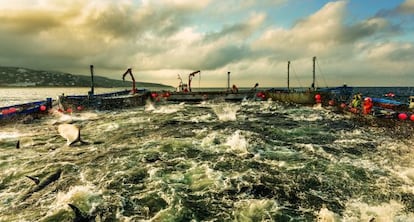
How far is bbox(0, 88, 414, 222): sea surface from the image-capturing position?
10898 millimetres

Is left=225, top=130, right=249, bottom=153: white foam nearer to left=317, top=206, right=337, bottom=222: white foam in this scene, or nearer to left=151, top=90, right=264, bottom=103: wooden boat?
left=317, top=206, right=337, bottom=222: white foam

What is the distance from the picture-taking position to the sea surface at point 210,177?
429 inches

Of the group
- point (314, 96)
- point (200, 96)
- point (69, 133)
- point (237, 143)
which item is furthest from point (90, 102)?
point (314, 96)

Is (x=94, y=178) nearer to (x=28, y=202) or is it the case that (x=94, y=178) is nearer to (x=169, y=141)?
A: (x=28, y=202)

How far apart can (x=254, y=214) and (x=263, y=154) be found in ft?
30.1

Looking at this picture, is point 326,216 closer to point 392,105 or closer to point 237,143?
point 237,143

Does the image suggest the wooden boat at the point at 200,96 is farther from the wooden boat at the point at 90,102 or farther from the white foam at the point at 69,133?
the white foam at the point at 69,133

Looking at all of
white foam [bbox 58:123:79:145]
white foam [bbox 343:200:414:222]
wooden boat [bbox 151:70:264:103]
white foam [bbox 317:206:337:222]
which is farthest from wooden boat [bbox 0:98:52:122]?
white foam [bbox 343:200:414:222]

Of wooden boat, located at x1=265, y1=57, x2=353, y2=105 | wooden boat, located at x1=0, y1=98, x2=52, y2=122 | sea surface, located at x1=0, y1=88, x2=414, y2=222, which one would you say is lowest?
sea surface, located at x1=0, y1=88, x2=414, y2=222

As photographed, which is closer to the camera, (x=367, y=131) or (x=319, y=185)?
(x=319, y=185)

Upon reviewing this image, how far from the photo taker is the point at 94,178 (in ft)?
48.4

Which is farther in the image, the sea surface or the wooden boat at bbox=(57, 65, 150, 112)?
the wooden boat at bbox=(57, 65, 150, 112)

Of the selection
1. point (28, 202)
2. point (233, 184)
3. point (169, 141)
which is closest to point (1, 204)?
point (28, 202)

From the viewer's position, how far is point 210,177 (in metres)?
14.7
